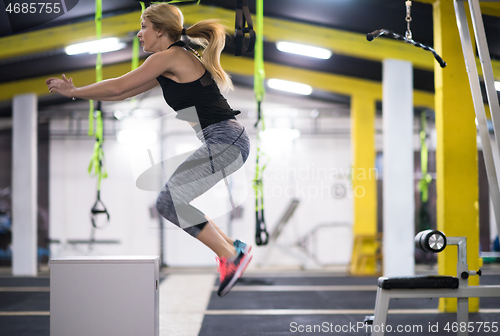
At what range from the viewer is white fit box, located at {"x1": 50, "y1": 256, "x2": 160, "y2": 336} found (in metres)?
2.28

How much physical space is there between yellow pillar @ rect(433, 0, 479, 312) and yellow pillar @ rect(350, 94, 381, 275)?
9.46 feet

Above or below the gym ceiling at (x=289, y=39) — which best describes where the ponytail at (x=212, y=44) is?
below

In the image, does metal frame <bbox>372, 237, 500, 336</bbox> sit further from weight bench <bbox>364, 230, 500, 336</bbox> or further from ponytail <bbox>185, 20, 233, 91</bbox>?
ponytail <bbox>185, 20, 233, 91</bbox>

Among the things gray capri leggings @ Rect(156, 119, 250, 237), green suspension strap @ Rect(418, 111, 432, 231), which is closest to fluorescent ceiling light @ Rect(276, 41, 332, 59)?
green suspension strap @ Rect(418, 111, 432, 231)

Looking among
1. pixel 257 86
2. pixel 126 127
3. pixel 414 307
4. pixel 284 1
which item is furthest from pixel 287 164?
pixel 257 86

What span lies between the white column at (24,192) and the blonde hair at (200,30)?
5.94 meters

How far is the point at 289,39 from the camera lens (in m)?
5.75

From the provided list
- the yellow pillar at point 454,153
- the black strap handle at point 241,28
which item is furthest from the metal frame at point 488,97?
the yellow pillar at point 454,153

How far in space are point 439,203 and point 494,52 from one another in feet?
7.59

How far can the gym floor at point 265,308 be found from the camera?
3506 mm

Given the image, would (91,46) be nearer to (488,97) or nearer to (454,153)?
(454,153)

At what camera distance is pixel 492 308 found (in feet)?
14.2

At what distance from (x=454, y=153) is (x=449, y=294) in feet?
6.20

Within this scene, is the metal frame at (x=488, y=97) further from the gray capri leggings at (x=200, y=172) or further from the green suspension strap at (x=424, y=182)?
the green suspension strap at (x=424, y=182)
